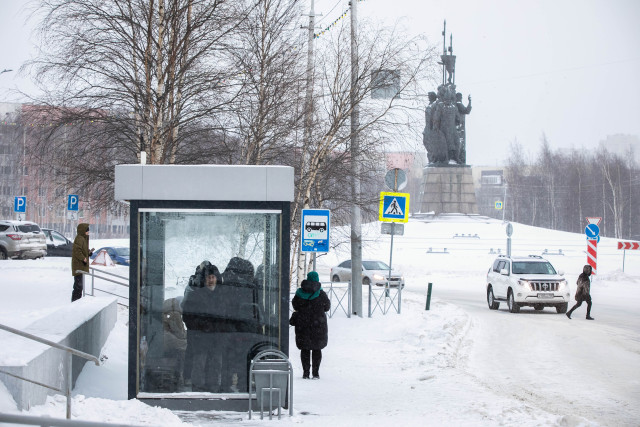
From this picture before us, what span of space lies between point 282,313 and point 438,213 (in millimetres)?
59623

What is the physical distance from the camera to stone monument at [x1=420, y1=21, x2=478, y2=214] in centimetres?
6425

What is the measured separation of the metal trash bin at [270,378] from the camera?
31.2ft

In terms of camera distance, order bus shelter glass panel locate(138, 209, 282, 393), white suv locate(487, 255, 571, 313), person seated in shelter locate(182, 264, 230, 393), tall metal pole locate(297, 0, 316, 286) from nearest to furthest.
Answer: bus shelter glass panel locate(138, 209, 282, 393) → person seated in shelter locate(182, 264, 230, 393) → tall metal pole locate(297, 0, 316, 286) → white suv locate(487, 255, 571, 313)

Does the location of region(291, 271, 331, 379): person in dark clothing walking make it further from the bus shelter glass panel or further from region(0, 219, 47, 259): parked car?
region(0, 219, 47, 259): parked car

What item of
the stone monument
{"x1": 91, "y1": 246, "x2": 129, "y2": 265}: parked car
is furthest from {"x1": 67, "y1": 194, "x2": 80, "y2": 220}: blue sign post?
the stone monument

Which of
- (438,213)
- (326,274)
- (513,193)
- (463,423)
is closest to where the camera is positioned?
(463,423)

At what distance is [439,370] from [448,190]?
54.5 meters

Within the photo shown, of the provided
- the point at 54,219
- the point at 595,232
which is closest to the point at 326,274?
the point at 595,232

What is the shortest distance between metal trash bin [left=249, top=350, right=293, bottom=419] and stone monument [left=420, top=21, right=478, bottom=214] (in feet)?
179

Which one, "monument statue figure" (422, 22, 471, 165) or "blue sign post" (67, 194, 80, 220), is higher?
"monument statue figure" (422, 22, 471, 165)

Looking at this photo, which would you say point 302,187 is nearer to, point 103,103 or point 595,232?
point 103,103

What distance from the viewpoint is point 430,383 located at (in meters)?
12.2

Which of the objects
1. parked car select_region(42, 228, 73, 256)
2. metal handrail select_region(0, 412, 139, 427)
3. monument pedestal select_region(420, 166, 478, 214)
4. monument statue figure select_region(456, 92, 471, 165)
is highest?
monument statue figure select_region(456, 92, 471, 165)

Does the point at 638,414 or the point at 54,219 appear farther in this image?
the point at 54,219
